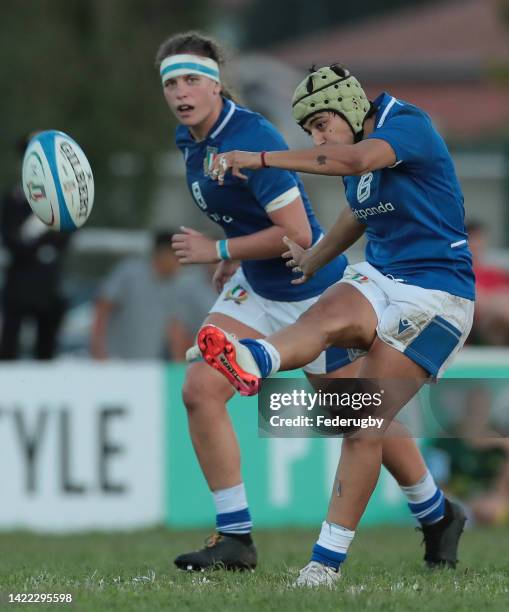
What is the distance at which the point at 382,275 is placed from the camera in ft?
21.3

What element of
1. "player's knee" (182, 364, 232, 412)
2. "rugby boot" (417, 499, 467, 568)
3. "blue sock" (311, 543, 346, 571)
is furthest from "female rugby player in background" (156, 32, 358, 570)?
"rugby boot" (417, 499, 467, 568)

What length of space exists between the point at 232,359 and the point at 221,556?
135 cm

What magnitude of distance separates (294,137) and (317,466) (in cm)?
1163

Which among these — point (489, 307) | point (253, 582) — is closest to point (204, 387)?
point (253, 582)

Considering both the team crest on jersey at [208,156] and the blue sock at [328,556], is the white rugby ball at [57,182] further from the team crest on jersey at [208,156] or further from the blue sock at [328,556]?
the blue sock at [328,556]

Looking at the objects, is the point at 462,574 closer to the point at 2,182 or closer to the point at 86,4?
the point at 2,182

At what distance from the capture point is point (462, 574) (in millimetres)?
6816

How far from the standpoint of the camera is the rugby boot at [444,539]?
284 inches

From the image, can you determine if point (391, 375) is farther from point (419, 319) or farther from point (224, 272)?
point (224, 272)

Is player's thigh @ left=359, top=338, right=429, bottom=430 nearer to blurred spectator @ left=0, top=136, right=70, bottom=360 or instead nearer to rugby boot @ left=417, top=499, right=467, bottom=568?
rugby boot @ left=417, top=499, right=467, bottom=568

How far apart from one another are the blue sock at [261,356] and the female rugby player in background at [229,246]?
892mm

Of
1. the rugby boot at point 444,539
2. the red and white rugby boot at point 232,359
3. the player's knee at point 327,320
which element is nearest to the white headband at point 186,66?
the player's knee at point 327,320

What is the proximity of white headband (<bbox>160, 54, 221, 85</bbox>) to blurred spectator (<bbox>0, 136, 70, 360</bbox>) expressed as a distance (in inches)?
187

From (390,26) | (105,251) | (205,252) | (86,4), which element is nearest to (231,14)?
(390,26)
